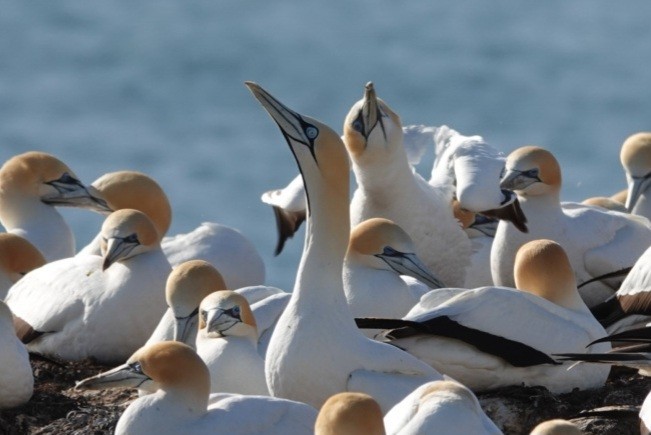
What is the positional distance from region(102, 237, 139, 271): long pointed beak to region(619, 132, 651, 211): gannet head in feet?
8.13

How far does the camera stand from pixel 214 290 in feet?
23.4

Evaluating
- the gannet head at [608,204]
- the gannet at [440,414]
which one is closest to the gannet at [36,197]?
the gannet head at [608,204]

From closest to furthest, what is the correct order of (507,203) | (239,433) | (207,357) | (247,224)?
(239,433) < (207,357) < (507,203) < (247,224)

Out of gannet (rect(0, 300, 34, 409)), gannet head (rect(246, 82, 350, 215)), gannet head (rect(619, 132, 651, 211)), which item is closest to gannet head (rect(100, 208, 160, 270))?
gannet (rect(0, 300, 34, 409))

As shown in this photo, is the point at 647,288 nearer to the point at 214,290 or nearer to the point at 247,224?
the point at 214,290

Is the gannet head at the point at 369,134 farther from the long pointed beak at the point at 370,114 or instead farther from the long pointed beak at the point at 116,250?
the long pointed beak at the point at 116,250

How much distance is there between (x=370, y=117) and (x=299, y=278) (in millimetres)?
2240

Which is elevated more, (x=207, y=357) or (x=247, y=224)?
(x=207, y=357)

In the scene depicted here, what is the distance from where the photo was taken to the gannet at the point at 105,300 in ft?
25.4

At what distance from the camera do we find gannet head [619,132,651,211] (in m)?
9.23

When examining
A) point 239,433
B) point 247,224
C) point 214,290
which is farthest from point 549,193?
point 247,224

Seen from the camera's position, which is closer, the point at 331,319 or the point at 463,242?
the point at 331,319

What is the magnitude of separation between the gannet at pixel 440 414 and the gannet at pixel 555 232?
2.78m

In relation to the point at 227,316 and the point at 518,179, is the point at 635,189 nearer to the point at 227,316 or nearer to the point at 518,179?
the point at 518,179
